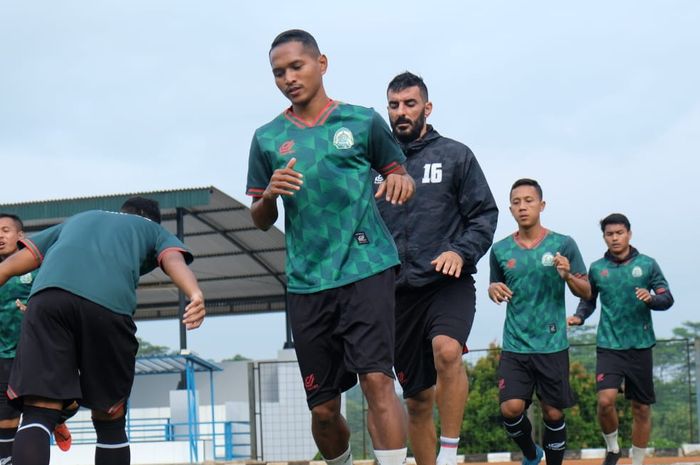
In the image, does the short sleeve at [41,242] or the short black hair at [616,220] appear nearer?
the short sleeve at [41,242]

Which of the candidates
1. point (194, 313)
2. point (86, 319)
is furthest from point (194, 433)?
point (194, 313)

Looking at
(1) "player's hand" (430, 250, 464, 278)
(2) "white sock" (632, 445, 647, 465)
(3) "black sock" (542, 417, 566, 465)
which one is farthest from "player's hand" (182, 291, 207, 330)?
(2) "white sock" (632, 445, 647, 465)

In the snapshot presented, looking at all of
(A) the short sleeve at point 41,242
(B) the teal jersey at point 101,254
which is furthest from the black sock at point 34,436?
(A) the short sleeve at point 41,242

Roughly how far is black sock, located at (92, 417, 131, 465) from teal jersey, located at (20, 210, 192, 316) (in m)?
0.65

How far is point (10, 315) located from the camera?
9.78 metres

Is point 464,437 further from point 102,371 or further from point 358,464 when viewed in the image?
point 102,371

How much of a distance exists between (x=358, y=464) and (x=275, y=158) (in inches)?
371

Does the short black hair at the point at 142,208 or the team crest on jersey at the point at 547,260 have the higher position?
the short black hair at the point at 142,208

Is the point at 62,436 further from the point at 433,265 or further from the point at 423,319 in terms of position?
the point at 433,265

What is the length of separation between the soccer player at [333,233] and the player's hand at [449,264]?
2.57 feet

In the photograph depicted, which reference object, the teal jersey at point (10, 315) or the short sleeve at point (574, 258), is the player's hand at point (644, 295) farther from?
the teal jersey at point (10, 315)

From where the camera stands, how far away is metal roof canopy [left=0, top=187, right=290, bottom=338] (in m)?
25.7

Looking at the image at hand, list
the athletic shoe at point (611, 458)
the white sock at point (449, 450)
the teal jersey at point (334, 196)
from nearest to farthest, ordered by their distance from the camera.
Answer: the teal jersey at point (334, 196) < the white sock at point (449, 450) < the athletic shoe at point (611, 458)

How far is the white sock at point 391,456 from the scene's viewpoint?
223 inches
